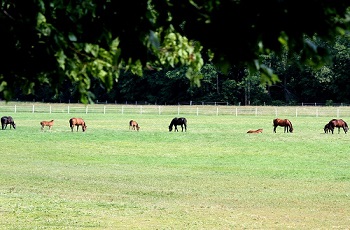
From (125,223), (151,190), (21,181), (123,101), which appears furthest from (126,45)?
(123,101)

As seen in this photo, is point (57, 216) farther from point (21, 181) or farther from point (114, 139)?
point (114, 139)

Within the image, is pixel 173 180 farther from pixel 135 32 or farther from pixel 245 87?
pixel 245 87

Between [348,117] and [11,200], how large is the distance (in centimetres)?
5700

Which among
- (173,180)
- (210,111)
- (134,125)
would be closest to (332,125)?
(134,125)

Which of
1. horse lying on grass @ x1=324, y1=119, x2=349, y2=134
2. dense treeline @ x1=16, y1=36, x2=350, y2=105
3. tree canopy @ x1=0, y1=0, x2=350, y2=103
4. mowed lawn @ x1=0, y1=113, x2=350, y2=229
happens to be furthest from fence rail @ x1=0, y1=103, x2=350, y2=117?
tree canopy @ x1=0, y1=0, x2=350, y2=103

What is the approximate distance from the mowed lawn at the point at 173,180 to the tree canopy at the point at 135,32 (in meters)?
10.6

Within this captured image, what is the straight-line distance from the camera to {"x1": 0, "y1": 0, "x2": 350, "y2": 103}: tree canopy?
638cm

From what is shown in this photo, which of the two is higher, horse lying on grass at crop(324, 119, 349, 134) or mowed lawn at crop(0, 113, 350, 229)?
horse lying on grass at crop(324, 119, 349, 134)

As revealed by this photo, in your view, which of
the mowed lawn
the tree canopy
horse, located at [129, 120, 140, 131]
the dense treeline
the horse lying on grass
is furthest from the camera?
the dense treeline

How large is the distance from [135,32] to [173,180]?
2130 centimetres

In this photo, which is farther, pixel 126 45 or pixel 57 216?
pixel 57 216

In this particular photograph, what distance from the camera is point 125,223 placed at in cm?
1848

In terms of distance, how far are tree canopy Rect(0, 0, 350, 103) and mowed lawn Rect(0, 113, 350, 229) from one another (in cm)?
1063

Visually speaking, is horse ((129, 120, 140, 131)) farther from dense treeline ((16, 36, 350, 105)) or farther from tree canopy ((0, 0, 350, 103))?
dense treeline ((16, 36, 350, 105))
